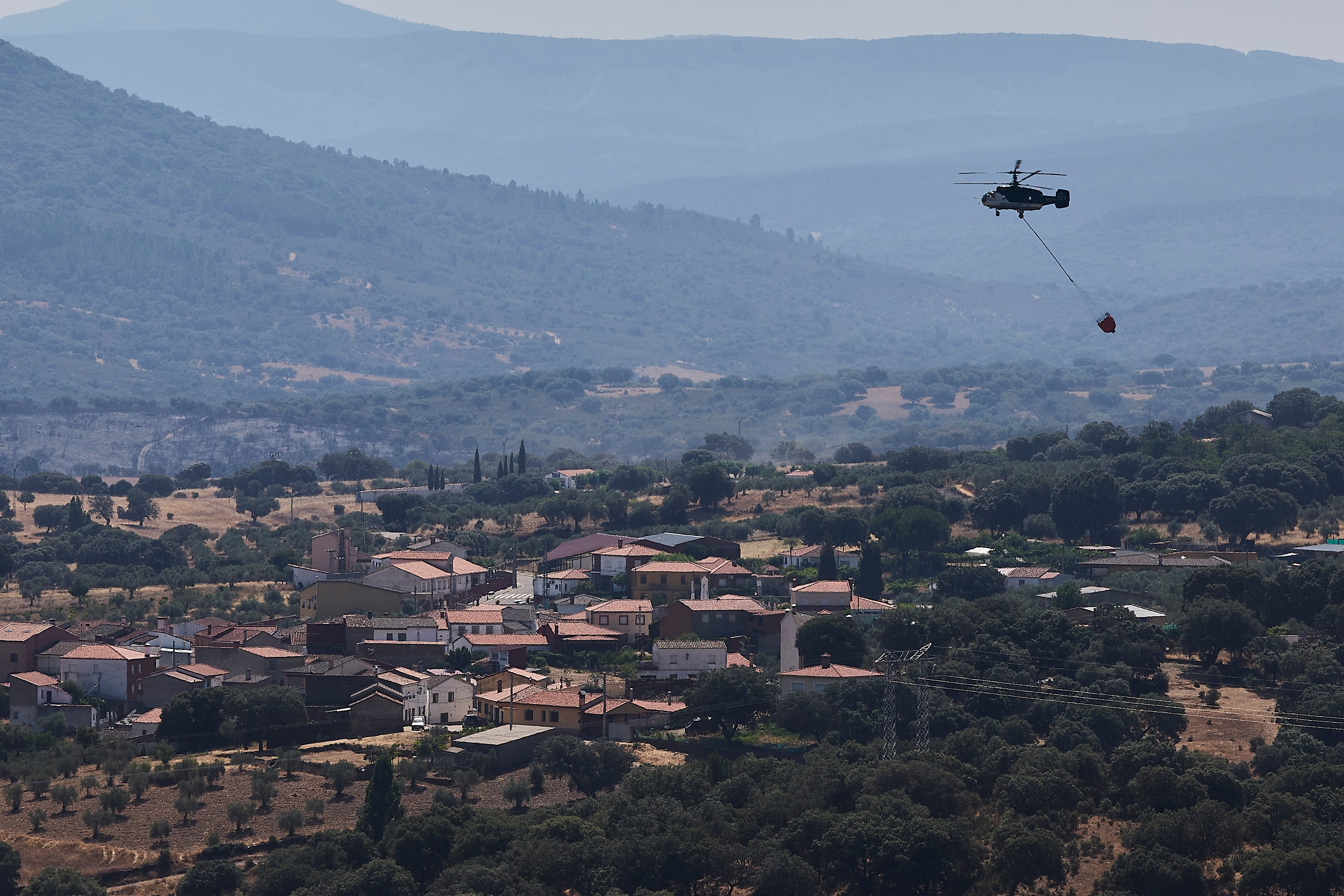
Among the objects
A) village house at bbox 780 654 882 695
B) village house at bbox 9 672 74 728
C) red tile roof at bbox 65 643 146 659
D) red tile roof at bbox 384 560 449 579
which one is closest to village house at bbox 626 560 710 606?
red tile roof at bbox 384 560 449 579

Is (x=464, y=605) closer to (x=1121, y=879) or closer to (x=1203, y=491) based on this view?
(x=1203, y=491)

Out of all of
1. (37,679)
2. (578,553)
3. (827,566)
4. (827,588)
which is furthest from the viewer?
(578,553)

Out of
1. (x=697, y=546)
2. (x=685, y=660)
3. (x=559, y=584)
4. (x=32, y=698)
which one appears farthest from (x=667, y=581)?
(x=32, y=698)

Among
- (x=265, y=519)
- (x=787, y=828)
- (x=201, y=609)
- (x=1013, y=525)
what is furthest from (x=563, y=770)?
(x=265, y=519)

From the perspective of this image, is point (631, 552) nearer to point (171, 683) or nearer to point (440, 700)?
point (440, 700)

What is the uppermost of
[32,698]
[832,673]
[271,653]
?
[832,673]

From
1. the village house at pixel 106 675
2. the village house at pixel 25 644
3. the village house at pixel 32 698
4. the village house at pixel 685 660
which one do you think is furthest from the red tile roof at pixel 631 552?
the village house at pixel 32 698

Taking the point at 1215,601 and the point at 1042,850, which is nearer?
the point at 1042,850
